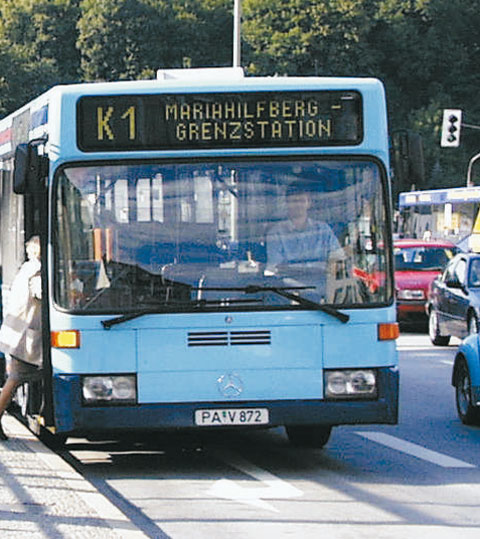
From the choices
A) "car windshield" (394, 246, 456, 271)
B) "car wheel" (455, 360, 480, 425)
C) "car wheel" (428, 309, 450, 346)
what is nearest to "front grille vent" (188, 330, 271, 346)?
"car wheel" (455, 360, 480, 425)

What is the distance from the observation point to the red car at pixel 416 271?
3009 centimetres

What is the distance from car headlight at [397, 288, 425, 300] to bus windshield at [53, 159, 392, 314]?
1883 centimetres

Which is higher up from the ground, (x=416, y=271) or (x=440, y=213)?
(x=440, y=213)

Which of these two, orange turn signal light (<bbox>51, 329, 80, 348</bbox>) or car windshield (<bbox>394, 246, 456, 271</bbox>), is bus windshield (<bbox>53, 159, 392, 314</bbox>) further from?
car windshield (<bbox>394, 246, 456, 271</bbox>)

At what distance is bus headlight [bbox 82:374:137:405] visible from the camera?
1119 centimetres

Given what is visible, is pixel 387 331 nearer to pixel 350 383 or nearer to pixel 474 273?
pixel 350 383

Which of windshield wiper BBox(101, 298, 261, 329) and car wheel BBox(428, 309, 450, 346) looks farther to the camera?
car wheel BBox(428, 309, 450, 346)

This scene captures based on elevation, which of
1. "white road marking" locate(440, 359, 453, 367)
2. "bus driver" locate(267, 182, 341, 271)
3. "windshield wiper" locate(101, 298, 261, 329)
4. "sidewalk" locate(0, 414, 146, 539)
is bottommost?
"white road marking" locate(440, 359, 453, 367)

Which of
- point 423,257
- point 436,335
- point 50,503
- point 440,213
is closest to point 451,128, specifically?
point 440,213

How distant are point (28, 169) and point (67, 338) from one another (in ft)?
3.88

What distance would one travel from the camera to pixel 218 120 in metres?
11.4

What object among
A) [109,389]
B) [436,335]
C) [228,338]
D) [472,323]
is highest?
[228,338]

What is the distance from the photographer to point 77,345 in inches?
441

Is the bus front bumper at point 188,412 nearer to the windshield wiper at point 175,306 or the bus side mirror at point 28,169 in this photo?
the windshield wiper at point 175,306
